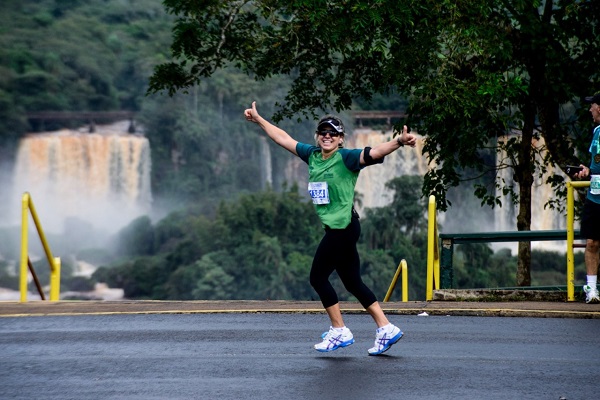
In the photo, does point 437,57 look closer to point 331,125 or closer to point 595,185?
point 595,185

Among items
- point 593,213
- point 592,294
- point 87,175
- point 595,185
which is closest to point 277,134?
point 595,185

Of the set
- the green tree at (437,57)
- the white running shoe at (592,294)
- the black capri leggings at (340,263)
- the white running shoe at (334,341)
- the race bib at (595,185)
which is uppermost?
the green tree at (437,57)

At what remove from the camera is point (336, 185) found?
352 inches

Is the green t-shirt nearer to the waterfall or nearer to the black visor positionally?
the black visor

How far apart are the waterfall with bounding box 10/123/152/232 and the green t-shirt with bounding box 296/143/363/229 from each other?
91109 mm

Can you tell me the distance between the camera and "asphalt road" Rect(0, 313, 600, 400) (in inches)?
296

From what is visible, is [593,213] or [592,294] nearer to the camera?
[593,213]

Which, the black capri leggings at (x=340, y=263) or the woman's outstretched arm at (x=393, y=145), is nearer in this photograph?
the woman's outstretched arm at (x=393, y=145)

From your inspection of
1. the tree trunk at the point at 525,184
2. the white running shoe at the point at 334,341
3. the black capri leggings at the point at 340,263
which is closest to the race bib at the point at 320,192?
the black capri leggings at the point at 340,263

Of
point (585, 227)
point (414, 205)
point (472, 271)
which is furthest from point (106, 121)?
point (585, 227)

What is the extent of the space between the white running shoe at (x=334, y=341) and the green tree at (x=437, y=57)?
8.24 metres

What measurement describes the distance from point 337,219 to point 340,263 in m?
0.34

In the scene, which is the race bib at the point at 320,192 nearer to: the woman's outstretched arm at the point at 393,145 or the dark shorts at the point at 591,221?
the woman's outstretched arm at the point at 393,145

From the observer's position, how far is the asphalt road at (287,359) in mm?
7516
